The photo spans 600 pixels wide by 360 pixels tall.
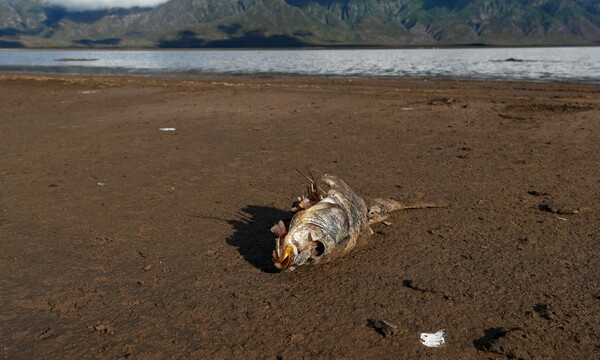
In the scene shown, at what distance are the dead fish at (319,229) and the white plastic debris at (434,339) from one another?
4.17 feet

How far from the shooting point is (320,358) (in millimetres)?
3947

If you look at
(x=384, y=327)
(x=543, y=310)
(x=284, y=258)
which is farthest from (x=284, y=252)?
(x=543, y=310)

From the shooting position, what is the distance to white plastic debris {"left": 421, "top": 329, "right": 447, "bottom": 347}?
4.09 meters

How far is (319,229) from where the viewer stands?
4.88 metres

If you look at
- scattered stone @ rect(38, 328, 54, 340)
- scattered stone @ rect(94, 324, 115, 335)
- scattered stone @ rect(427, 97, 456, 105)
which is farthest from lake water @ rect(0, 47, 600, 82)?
scattered stone @ rect(38, 328, 54, 340)

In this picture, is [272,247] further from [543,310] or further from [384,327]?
[543,310]

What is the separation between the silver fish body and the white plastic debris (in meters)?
1.27

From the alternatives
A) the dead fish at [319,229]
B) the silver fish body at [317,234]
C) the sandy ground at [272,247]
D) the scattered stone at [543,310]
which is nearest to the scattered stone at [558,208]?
the sandy ground at [272,247]

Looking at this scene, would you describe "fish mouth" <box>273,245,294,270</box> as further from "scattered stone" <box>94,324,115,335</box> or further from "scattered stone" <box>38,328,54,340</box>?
"scattered stone" <box>38,328,54,340</box>

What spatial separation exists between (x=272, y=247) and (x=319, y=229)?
1189 mm

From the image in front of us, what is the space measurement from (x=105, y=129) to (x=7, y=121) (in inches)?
173

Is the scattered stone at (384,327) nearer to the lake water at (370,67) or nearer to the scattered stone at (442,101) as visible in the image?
the scattered stone at (442,101)

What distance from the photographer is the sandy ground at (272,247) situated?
4219 mm

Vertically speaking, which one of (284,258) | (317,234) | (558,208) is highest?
(317,234)
